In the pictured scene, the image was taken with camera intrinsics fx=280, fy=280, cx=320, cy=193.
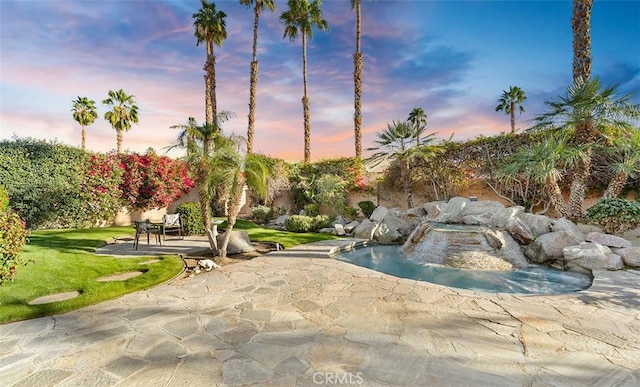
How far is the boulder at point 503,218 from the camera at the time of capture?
8.05 m

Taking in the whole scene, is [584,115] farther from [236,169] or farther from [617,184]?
[236,169]

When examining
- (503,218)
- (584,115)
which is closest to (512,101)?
(584,115)

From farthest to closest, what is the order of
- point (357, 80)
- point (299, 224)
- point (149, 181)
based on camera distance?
point (357, 80) → point (149, 181) → point (299, 224)

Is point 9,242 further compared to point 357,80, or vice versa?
point 357,80

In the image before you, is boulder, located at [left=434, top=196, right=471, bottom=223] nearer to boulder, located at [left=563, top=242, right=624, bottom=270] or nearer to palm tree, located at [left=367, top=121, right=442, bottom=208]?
palm tree, located at [left=367, top=121, right=442, bottom=208]

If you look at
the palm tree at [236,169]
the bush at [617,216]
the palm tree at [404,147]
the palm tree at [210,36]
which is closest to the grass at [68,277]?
the palm tree at [236,169]

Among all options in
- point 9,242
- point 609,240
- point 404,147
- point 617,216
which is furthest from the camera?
point 404,147

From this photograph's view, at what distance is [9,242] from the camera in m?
4.05

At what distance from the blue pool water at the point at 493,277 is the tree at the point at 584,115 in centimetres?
484

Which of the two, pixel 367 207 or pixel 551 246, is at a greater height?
pixel 367 207

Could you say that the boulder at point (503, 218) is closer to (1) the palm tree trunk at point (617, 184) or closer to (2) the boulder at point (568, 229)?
(2) the boulder at point (568, 229)

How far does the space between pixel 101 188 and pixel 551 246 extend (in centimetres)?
1556

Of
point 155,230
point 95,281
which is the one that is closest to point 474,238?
point 95,281

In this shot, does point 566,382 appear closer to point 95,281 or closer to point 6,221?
Answer: point 95,281
